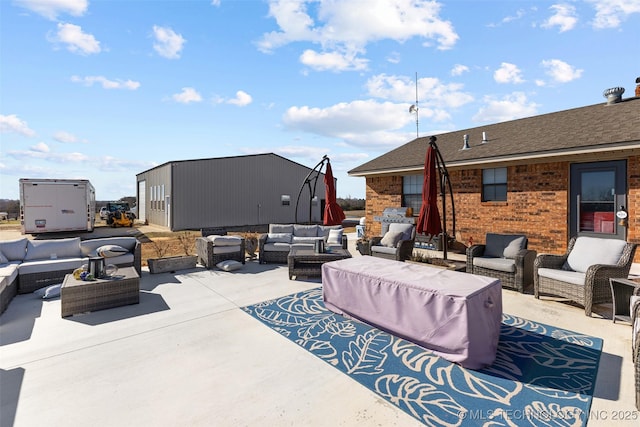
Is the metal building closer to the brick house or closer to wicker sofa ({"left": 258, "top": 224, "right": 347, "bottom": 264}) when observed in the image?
wicker sofa ({"left": 258, "top": 224, "right": 347, "bottom": 264})

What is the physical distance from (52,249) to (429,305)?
762 centimetres

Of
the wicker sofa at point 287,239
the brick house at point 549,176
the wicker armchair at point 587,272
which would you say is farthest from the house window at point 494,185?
the wicker sofa at point 287,239

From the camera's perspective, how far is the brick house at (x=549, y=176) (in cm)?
730

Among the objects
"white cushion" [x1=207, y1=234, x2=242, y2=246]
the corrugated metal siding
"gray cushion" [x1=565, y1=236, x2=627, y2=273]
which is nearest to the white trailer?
the corrugated metal siding

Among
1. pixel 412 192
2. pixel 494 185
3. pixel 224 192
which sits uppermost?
pixel 224 192

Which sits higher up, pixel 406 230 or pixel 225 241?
pixel 406 230

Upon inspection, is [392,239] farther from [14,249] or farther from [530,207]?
[14,249]

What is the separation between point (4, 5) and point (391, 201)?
36.8 feet

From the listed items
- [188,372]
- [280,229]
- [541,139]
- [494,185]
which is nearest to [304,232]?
[280,229]

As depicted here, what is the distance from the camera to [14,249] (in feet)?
20.4

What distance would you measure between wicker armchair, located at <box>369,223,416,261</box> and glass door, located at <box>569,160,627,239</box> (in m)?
4.27

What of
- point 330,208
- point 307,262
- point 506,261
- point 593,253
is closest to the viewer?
point 593,253

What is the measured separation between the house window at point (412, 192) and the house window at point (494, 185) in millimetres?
2135

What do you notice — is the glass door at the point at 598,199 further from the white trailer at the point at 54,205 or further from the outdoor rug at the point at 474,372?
the white trailer at the point at 54,205
